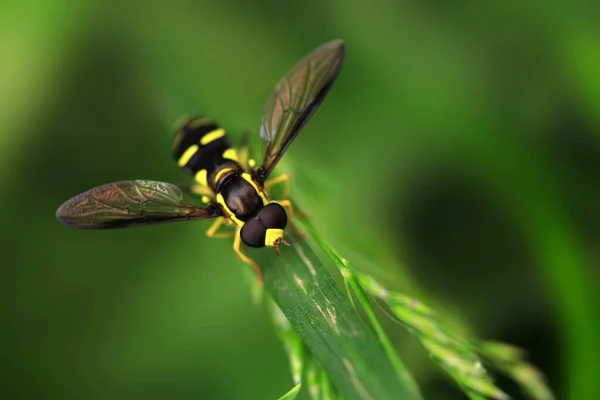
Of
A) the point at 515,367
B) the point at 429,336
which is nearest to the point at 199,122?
the point at 429,336

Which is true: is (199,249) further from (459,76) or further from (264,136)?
(459,76)

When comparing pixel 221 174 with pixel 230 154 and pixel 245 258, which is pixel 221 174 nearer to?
pixel 230 154

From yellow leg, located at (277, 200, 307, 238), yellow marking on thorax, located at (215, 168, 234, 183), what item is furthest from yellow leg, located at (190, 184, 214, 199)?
yellow leg, located at (277, 200, 307, 238)

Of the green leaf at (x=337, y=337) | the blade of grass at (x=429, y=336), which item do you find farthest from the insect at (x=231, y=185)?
the blade of grass at (x=429, y=336)

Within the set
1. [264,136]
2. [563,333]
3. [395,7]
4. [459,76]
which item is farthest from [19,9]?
[563,333]

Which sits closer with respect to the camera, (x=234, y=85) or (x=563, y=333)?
(x=563, y=333)

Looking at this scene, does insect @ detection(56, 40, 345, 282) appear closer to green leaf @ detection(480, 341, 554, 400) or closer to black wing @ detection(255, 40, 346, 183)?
black wing @ detection(255, 40, 346, 183)
